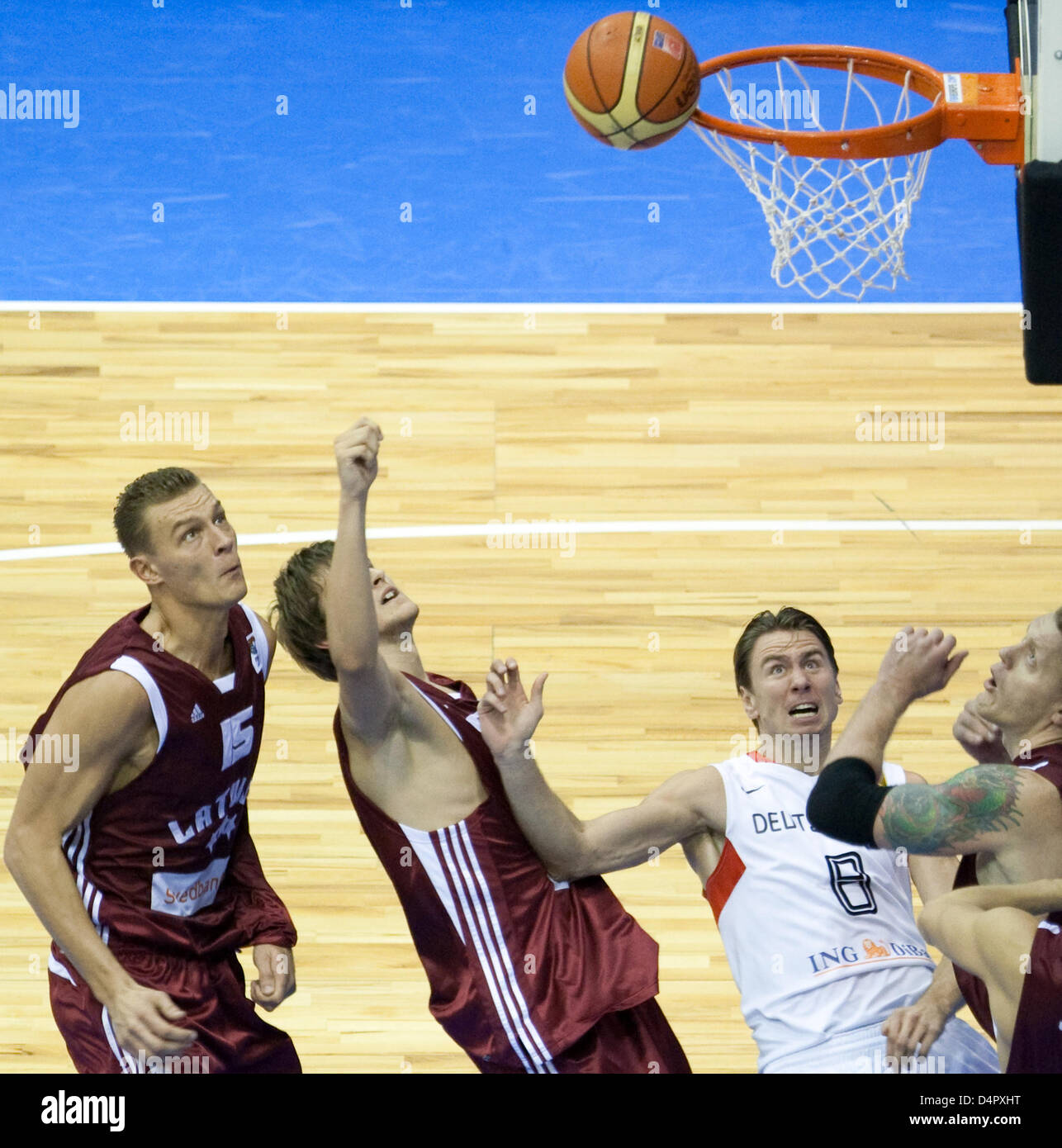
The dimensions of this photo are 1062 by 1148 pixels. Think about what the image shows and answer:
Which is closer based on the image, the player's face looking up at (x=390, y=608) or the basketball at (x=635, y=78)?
the player's face looking up at (x=390, y=608)

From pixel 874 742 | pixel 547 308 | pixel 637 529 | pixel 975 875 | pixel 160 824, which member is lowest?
pixel 975 875

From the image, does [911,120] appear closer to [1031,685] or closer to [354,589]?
[1031,685]

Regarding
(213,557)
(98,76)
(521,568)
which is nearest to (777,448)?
(521,568)

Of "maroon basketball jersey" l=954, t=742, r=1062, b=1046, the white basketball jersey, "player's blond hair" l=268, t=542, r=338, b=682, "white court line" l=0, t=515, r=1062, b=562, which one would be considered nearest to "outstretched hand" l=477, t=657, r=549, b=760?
"player's blond hair" l=268, t=542, r=338, b=682

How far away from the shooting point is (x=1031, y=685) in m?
3.55

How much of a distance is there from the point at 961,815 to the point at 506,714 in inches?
42.0

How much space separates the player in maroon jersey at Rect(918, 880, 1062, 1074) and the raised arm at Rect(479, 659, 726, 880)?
82 centimetres

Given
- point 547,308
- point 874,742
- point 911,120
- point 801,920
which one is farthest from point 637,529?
point 874,742

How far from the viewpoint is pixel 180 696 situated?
3.79 meters

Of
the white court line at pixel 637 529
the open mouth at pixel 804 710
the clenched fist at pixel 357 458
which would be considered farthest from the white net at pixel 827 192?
the clenched fist at pixel 357 458

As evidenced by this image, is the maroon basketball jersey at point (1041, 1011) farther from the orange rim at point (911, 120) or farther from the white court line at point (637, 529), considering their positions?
the white court line at point (637, 529)

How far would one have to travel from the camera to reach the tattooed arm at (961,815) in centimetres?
326

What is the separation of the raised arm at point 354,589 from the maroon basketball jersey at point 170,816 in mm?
495

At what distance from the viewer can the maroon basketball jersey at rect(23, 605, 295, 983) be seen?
3.78 metres
